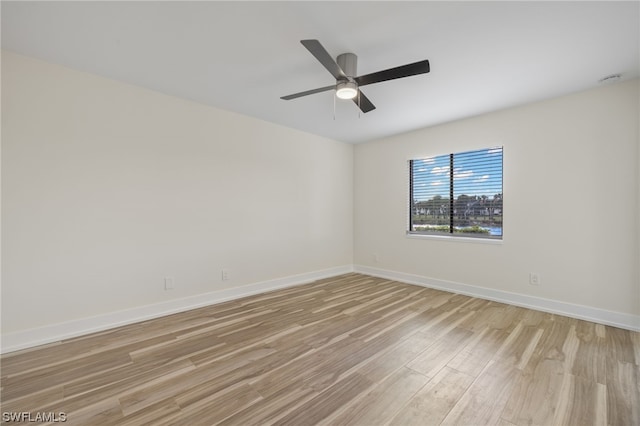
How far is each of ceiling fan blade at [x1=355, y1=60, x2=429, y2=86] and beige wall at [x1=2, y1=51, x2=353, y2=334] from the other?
2129mm

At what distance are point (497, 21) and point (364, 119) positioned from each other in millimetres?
2020

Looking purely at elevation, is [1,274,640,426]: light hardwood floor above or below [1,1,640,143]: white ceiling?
below

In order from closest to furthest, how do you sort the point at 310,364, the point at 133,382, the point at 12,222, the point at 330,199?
the point at 133,382
the point at 310,364
the point at 12,222
the point at 330,199

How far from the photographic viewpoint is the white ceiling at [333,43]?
1.78 m

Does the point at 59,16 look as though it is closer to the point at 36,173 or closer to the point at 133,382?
the point at 36,173

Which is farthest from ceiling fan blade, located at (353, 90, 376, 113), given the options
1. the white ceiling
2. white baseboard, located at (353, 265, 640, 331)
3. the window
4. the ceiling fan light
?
white baseboard, located at (353, 265, 640, 331)

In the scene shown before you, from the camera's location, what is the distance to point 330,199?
196 inches

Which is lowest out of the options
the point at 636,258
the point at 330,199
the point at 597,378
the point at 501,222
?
the point at 597,378

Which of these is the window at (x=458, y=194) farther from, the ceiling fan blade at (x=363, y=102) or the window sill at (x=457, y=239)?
the ceiling fan blade at (x=363, y=102)

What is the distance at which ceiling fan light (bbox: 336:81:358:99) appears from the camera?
2.24 m

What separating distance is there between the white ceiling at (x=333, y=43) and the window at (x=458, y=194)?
3.33ft

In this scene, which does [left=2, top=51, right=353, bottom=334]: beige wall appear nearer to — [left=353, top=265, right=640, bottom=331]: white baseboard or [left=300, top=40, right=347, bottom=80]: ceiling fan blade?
[left=300, top=40, right=347, bottom=80]: ceiling fan blade

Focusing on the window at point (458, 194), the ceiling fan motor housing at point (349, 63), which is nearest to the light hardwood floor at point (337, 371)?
the window at point (458, 194)

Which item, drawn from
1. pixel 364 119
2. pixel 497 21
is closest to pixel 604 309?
pixel 497 21
